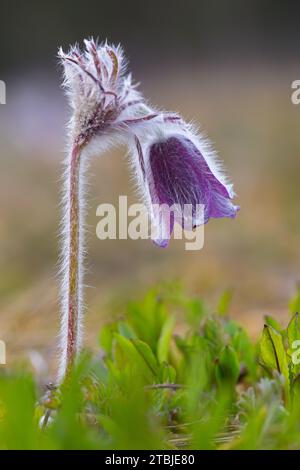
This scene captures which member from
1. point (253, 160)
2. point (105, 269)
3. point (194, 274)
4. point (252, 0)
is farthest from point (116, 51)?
point (252, 0)

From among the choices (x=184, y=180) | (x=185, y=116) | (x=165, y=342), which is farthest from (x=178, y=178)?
(x=185, y=116)

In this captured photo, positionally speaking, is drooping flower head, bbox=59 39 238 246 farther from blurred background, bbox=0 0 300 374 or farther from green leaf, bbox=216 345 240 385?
blurred background, bbox=0 0 300 374

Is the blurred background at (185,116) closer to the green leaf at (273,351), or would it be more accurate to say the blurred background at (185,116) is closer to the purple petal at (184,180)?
the purple petal at (184,180)

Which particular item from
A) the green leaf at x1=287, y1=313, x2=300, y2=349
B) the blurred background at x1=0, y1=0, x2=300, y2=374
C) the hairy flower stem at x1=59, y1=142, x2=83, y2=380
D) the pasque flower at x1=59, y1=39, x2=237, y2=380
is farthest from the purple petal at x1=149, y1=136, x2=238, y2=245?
the blurred background at x1=0, y1=0, x2=300, y2=374

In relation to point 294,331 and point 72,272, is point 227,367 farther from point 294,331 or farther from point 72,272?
point 72,272

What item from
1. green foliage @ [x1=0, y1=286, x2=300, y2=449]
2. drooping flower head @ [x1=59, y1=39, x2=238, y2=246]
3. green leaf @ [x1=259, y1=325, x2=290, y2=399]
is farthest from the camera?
drooping flower head @ [x1=59, y1=39, x2=238, y2=246]

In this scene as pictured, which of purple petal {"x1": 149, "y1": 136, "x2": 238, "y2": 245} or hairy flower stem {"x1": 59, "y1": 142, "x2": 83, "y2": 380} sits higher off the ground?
purple petal {"x1": 149, "y1": 136, "x2": 238, "y2": 245}
